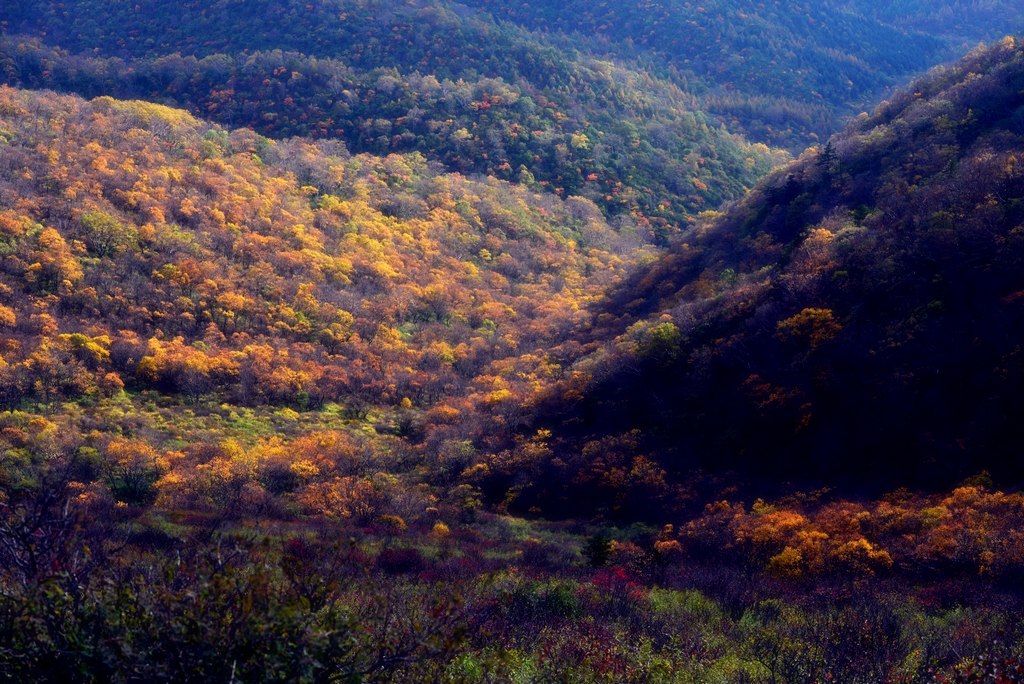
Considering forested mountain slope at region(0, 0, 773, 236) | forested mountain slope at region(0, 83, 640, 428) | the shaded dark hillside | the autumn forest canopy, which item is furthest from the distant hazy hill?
the shaded dark hillside

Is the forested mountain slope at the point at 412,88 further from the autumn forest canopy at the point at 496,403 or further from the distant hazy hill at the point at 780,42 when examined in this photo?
the distant hazy hill at the point at 780,42

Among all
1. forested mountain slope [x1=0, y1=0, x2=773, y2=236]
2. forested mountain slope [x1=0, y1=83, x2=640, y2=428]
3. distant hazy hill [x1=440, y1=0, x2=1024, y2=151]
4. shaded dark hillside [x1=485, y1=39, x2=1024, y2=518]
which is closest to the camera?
shaded dark hillside [x1=485, y1=39, x2=1024, y2=518]

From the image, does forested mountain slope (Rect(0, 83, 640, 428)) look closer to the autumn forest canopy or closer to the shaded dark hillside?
the autumn forest canopy

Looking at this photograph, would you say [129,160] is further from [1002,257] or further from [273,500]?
[1002,257]

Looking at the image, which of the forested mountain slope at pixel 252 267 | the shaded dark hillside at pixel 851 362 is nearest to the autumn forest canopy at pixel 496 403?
the shaded dark hillside at pixel 851 362

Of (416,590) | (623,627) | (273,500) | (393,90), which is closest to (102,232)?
(273,500)
